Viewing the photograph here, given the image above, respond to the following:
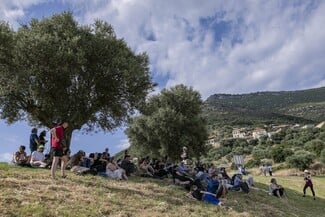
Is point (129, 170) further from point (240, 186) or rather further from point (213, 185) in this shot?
point (240, 186)

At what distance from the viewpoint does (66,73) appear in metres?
Result: 24.2

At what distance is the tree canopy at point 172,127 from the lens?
136 ft

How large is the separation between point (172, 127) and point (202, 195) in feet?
78.2

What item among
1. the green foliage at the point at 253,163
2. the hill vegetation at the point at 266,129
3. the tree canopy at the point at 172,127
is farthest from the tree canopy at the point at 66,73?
the green foliage at the point at 253,163

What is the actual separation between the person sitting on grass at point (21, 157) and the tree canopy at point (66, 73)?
469cm

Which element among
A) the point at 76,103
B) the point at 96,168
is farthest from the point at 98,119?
the point at 96,168

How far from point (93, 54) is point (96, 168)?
8566 millimetres

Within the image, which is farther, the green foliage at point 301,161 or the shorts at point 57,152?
the green foliage at point 301,161

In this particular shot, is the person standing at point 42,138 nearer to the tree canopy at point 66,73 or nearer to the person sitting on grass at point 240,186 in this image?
the tree canopy at point 66,73

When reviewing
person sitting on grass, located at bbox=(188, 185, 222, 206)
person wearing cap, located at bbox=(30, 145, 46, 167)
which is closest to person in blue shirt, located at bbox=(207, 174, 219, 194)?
person sitting on grass, located at bbox=(188, 185, 222, 206)

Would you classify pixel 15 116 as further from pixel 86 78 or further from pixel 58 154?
pixel 58 154

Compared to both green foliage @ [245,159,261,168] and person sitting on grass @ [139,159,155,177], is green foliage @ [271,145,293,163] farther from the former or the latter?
person sitting on grass @ [139,159,155,177]

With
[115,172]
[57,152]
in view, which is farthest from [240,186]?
[57,152]

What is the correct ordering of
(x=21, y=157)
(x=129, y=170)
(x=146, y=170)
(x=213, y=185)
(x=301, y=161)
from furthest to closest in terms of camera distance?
Answer: (x=301, y=161)
(x=146, y=170)
(x=129, y=170)
(x=21, y=157)
(x=213, y=185)
